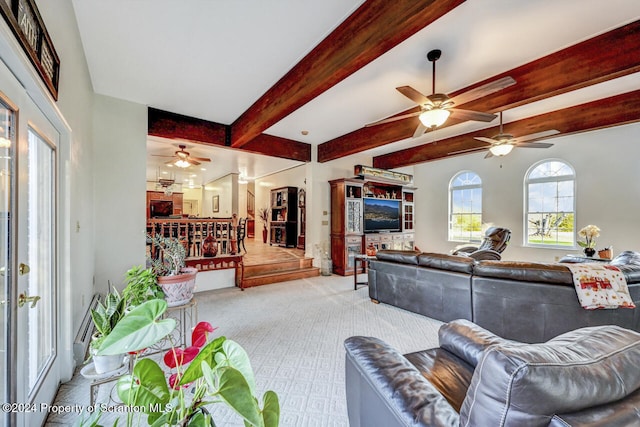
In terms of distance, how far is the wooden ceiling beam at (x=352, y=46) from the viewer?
1796mm

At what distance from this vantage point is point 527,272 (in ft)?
9.01

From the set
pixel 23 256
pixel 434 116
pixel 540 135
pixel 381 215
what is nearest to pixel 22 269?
pixel 23 256

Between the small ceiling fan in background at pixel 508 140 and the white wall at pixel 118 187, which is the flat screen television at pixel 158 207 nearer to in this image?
the white wall at pixel 118 187

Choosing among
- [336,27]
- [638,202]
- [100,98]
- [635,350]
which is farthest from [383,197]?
[635,350]

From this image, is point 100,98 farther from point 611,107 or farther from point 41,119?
point 611,107

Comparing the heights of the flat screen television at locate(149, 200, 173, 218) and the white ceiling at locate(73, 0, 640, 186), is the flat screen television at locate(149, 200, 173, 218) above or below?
below

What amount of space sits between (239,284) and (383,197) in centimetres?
417

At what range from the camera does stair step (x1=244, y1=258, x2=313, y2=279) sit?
529 cm

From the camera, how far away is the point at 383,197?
7145 millimetres

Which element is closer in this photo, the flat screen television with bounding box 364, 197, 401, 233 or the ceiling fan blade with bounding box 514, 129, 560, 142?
the ceiling fan blade with bounding box 514, 129, 560, 142

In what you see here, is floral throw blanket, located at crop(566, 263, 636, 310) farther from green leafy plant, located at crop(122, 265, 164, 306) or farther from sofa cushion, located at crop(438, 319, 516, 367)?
green leafy plant, located at crop(122, 265, 164, 306)

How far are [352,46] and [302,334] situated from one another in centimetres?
286

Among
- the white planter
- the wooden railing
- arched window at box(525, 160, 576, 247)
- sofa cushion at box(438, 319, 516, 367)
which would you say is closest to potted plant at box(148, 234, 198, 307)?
the white planter

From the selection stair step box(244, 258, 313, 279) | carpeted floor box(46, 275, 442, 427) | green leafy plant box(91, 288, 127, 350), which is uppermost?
green leafy plant box(91, 288, 127, 350)
